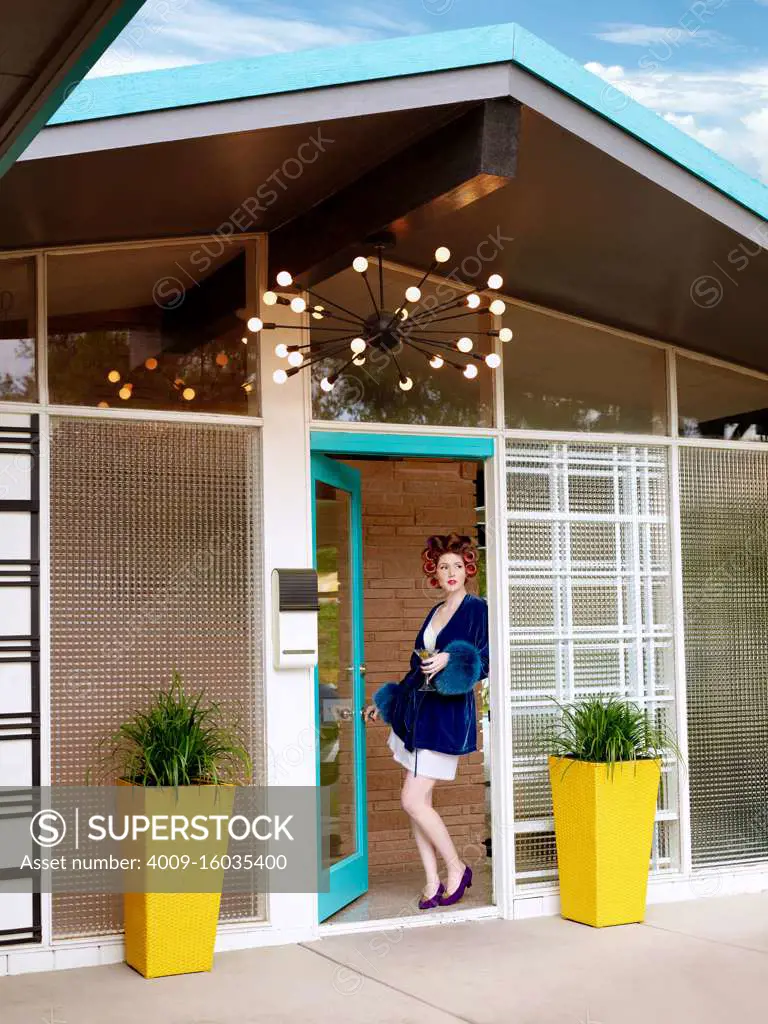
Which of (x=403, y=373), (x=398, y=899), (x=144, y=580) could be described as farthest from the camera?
(x=398, y=899)

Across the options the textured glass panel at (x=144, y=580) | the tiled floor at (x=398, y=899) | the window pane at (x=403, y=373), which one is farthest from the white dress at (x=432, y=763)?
the window pane at (x=403, y=373)

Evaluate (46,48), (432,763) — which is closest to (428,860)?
(432,763)

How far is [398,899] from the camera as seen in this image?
595 centimetres

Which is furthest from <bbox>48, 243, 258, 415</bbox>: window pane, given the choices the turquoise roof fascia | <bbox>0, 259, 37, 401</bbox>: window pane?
the turquoise roof fascia

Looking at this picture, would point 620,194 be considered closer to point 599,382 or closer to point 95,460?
point 599,382

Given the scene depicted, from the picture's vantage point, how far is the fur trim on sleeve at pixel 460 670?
18.7 ft

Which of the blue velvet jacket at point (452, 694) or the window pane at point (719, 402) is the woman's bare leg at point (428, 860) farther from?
the window pane at point (719, 402)

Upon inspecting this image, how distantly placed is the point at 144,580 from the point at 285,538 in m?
0.64

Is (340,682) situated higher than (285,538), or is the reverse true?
(285,538)

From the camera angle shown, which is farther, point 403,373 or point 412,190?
point 403,373

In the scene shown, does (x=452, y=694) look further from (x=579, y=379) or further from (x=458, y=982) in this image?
(x=579, y=379)

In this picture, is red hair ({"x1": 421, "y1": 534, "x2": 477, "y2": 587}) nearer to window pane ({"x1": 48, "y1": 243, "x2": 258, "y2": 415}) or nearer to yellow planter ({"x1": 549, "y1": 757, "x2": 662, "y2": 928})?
yellow planter ({"x1": 549, "y1": 757, "x2": 662, "y2": 928})

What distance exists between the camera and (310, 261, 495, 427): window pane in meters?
5.48

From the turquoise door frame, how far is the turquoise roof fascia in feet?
5.81
